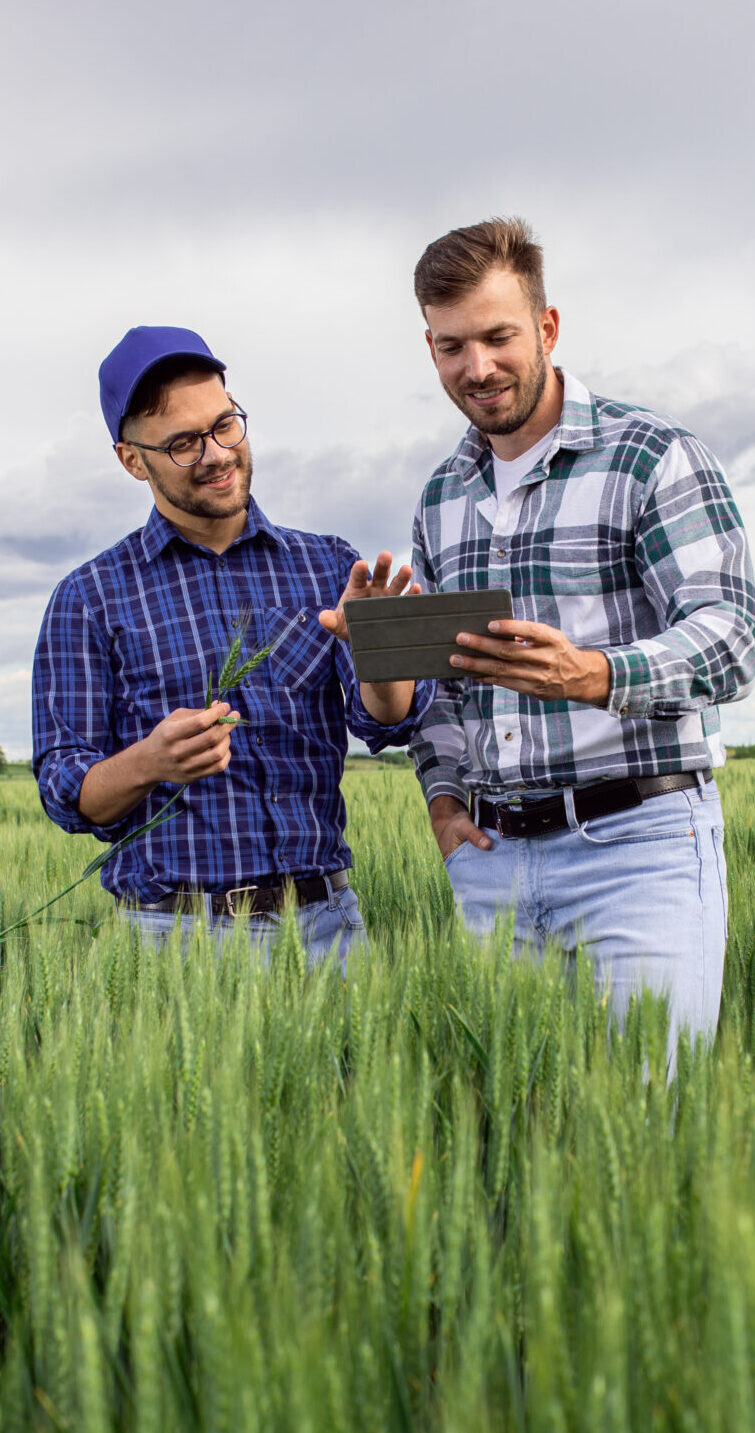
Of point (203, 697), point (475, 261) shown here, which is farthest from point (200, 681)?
point (475, 261)

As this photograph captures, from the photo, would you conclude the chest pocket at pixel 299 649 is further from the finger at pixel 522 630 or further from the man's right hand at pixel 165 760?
the finger at pixel 522 630

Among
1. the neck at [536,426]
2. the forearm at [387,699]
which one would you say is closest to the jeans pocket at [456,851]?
the forearm at [387,699]

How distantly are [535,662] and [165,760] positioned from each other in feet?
2.45

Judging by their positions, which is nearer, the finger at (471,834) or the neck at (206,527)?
the finger at (471,834)

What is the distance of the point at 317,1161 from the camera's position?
96 cm

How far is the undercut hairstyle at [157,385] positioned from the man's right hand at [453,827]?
3.84 ft

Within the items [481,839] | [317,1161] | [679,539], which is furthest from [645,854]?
[317,1161]

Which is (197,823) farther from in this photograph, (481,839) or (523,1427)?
(523,1427)

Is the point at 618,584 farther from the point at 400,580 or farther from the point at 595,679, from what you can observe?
the point at 400,580

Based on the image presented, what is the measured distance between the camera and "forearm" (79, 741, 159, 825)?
7.35ft

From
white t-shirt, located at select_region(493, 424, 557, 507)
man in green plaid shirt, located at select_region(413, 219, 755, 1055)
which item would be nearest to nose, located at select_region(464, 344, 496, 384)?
man in green plaid shirt, located at select_region(413, 219, 755, 1055)

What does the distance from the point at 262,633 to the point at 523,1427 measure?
2.06m

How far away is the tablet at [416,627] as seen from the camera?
192cm

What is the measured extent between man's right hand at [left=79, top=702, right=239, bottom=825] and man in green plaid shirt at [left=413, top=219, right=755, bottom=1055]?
52 centimetres
